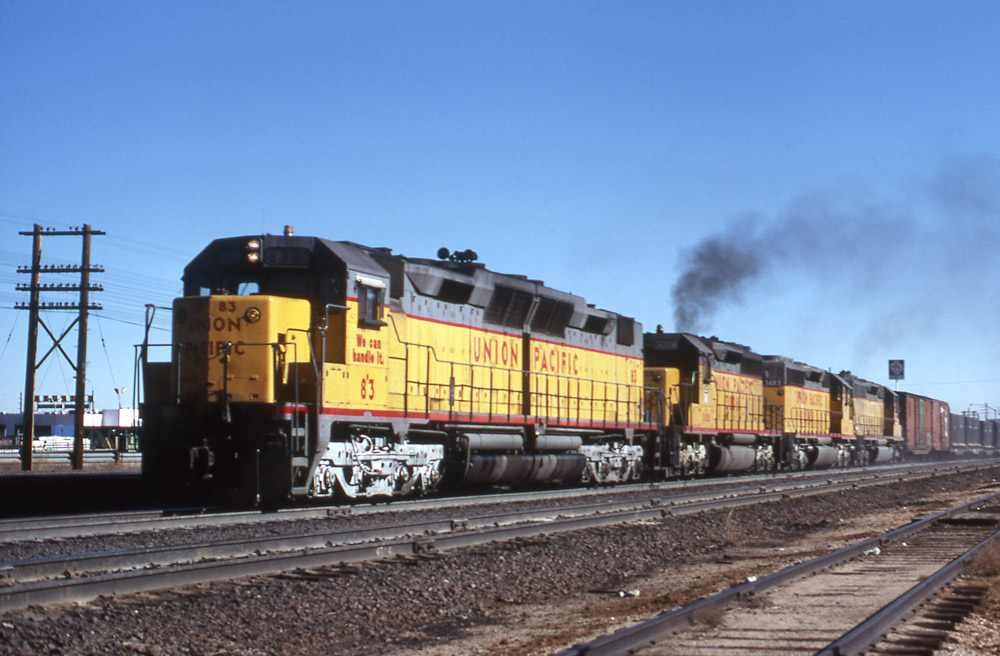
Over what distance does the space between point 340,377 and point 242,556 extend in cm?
493

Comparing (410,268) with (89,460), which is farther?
(89,460)

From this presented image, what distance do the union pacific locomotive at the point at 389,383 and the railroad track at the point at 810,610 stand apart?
680 centimetres

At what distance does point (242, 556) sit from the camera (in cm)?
940

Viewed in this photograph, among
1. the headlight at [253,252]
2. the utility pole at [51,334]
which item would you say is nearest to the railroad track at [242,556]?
the headlight at [253,252]

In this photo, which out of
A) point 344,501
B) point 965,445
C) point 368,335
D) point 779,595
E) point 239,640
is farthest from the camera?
point 965,445

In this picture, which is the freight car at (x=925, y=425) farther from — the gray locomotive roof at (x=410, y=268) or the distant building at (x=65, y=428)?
the distant building at (x=65, y=428)

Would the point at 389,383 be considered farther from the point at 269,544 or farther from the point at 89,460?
the point at 89,460

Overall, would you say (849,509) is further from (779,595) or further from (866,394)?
(866,394)

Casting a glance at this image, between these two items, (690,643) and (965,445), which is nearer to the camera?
(690,643)

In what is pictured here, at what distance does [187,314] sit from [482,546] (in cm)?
570

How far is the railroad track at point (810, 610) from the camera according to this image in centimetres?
591

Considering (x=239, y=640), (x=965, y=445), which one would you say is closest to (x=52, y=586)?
(x=239, y=640)

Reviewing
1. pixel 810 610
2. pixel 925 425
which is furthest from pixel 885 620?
pixel 925 425

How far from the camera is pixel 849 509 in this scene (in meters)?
18.3
